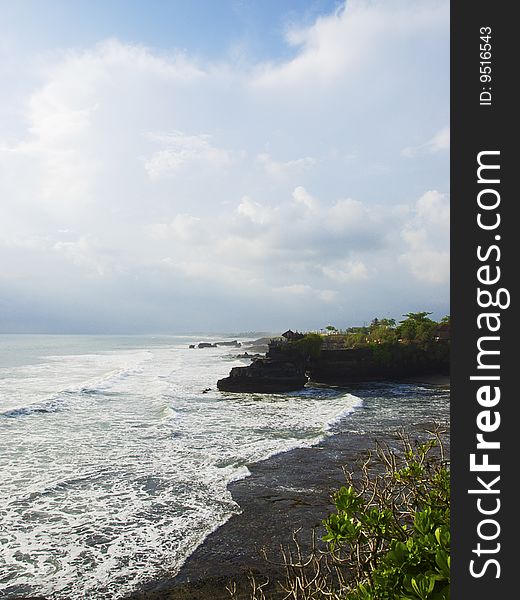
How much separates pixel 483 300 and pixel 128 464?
14888mm

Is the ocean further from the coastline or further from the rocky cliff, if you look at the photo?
the rocky cliff

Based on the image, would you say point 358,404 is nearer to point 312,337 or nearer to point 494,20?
point 312,337

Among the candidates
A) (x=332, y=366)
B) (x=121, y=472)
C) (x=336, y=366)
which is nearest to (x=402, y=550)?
(x=121, y=472)

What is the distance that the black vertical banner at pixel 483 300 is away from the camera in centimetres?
208

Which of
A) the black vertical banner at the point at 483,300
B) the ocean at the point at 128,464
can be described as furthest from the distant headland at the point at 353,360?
the black vertical banner at the point at 483,300

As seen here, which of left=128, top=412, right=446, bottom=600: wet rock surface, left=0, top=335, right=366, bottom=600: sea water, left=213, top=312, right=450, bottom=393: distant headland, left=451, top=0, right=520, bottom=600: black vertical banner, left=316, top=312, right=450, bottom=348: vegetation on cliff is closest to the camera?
left=451, top=0, right=520, bottom=600: black vertical banner

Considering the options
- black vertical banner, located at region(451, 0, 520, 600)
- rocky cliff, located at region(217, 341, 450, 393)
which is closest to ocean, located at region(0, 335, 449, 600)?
rocky cliff, located at region(217, 341, 450, 393)

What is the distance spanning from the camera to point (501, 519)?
2078mm

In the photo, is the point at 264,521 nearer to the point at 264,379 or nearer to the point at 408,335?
the point at 264,379

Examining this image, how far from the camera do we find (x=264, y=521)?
10.8 metres

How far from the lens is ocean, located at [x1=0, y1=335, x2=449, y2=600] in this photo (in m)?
8.92

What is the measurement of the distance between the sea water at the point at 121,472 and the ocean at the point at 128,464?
37mm

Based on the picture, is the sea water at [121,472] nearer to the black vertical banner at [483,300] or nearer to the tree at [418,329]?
the black vertical banner at [483,300]

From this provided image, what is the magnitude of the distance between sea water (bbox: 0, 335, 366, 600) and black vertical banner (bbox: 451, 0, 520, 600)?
24.0 feet
